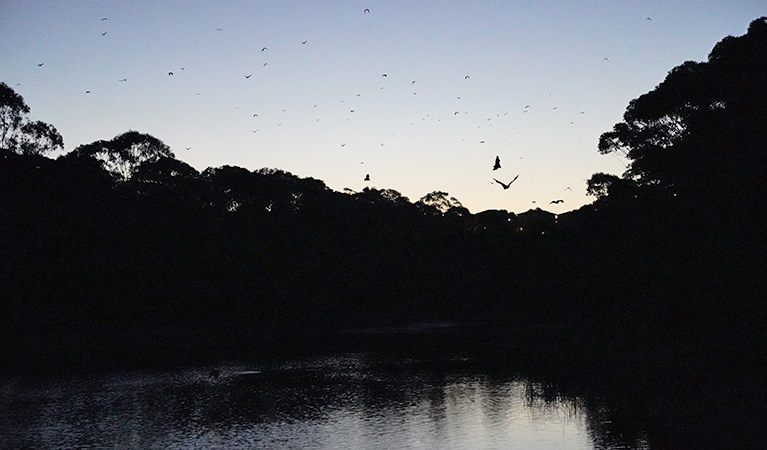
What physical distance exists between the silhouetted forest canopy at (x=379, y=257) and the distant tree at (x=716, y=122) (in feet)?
0.33

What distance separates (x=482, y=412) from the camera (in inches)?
1035

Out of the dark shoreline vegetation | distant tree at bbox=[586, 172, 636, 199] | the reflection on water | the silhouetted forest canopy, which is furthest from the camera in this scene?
distant tree at bbox=[586, 172, 636, 199]

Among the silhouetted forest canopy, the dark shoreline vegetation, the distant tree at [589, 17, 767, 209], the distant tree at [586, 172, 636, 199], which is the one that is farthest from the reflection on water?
the distant tree at [586, 172, 636, 199]

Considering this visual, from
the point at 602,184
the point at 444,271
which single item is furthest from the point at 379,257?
the point at 602,184

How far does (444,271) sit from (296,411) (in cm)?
6167

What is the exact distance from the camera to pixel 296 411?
1064 inches

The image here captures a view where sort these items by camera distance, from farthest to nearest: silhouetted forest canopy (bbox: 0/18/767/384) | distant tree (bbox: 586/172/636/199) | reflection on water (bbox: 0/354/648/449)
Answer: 1. distant tree (bbox: 586/172/636/199)
2. silhouetted forest canopy (bbox: 0/18/767/384)
3. reflection on water (bbox: 0/354/648/449)

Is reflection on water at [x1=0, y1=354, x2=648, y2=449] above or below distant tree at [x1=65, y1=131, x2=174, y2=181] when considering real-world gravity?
below

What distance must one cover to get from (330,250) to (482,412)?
5400cm

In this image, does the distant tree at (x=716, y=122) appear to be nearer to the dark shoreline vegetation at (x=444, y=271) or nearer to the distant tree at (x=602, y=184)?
the dark shoreline vegetation at (x=444, y=271)

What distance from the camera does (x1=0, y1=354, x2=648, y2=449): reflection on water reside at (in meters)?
22.3

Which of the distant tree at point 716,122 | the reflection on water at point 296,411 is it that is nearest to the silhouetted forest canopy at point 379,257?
the distant tree at point 716,122

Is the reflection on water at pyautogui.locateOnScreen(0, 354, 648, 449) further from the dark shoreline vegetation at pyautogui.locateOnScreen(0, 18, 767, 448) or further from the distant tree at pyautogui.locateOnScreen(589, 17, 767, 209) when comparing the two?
the distant tree at pyautogui.locateOnScreen(589, 17, 767, 209)

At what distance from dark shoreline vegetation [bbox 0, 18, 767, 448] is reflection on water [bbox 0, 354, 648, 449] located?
3.80 meters
